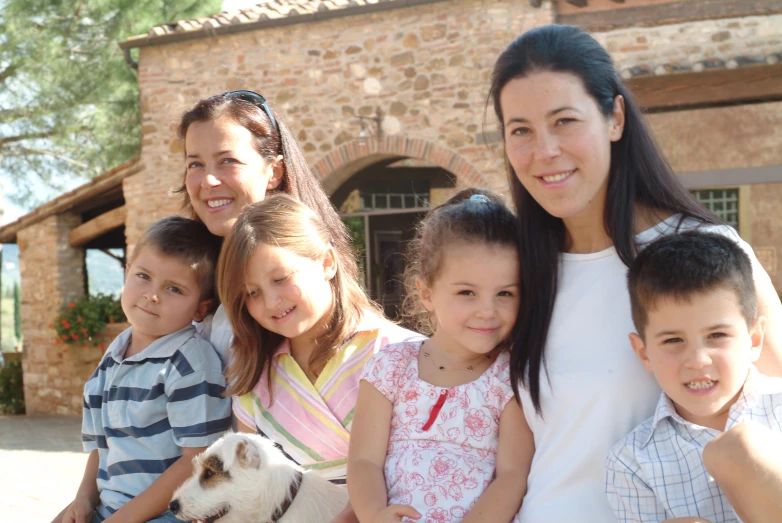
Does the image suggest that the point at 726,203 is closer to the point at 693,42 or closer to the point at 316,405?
the point at 693,42

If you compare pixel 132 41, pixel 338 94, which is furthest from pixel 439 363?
pixel 132 41

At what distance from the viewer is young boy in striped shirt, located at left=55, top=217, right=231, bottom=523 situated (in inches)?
105

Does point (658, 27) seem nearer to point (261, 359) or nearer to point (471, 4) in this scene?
point (471, 4)

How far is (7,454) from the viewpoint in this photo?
31.5 ft

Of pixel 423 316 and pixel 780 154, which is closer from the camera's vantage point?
pixel 423 316

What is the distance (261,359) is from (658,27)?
8060 millimetres

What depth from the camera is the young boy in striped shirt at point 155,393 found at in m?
2.66

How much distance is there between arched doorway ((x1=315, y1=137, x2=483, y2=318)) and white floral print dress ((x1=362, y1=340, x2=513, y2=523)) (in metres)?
7.63

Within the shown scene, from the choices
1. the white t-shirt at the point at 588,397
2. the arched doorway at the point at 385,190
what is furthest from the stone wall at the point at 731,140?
the white t-shirt at the point at 588,397

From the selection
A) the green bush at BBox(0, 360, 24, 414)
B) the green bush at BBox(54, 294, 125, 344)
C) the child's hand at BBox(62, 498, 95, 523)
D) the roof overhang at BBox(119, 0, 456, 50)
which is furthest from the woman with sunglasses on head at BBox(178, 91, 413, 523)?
the green bush at BBox(0, 360, 24, 414)

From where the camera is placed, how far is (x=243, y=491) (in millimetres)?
2281

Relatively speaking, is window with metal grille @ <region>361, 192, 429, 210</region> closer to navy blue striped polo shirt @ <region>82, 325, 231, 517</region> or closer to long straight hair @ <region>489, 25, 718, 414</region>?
navy blue striped polo shirt @ <region>82, 325, 231, 517</region>

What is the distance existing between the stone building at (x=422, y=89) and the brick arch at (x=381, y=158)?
0.06 ft

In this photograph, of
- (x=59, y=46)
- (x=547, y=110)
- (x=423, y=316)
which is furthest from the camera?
(x=59, y=46)
